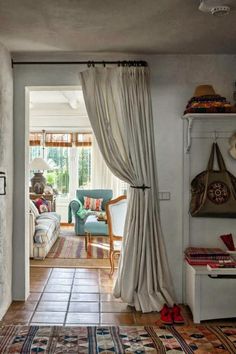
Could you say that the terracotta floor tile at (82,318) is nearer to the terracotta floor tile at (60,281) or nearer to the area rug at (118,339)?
the area rug at (118,339)

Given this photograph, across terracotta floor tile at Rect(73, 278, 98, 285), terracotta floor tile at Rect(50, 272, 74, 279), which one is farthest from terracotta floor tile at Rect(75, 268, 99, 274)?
terracotta floor tile at Rect(73, 278, 98, 285)

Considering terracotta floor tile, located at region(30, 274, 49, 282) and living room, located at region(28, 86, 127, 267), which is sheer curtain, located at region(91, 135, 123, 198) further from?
terracotta floor tile, located at region(30, 274, 49, 282)

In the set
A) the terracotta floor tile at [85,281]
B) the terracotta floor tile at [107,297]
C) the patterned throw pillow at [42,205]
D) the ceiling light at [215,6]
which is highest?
the ceiling light at [215,6]

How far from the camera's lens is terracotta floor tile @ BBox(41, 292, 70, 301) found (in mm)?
4219

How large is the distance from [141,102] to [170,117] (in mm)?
351

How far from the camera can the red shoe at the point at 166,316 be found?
363 cm

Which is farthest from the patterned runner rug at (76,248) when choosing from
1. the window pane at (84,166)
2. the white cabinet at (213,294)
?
the white cabinet at (213,294)

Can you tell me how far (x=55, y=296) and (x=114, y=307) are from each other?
0.68 meters

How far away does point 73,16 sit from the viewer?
3.02 meters

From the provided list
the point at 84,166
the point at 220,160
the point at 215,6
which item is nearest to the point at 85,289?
the point at 220,160

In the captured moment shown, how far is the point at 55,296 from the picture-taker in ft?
14.1

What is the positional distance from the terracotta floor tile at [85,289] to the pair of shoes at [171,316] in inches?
40.1

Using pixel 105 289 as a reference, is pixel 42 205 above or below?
above

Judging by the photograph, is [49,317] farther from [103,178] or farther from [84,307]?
[103,178]
